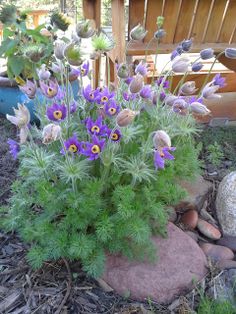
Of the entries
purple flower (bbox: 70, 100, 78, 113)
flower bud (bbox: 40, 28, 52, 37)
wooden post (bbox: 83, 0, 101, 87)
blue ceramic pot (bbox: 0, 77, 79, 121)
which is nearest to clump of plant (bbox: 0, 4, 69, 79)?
flower bud (bbox: 40, 28, 52, 37)

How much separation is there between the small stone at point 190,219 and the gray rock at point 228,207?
0.14 meters

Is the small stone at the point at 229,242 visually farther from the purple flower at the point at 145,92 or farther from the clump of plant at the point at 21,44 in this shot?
the clump of plant at the point at 21,44

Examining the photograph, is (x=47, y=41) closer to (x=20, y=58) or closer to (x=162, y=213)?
(x=20, y=58)

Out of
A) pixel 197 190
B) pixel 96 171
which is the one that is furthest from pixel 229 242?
pixel 96 171

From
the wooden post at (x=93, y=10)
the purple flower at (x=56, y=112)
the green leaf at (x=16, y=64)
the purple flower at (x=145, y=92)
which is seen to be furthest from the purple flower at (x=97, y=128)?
the wooden post at (x=93, y=10)

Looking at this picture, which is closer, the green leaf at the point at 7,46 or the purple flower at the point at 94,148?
the purple flower at the point at 94,148

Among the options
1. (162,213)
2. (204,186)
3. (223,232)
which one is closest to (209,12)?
(204,186)

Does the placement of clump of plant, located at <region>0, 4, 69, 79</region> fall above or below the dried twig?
above

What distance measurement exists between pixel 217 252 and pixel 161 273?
339 mm

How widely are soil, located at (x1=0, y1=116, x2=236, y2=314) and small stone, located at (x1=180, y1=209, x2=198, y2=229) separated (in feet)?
1.12

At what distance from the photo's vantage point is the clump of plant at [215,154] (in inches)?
109

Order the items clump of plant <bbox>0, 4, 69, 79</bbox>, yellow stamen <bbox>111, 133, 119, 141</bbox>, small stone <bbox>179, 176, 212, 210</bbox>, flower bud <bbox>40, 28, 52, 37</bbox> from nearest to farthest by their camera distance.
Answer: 1. yellow stamen <bbox>111, 133, 119, 141</bbox>
2. small stone <bbox>179, 176, 212, 210</bbox>
3. clump of plant <bbox>0, 4, 69, 79</bbox>
4. flower bud <bbox>40, 28, 52, 37</bbox>

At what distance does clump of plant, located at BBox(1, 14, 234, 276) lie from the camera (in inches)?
61.6

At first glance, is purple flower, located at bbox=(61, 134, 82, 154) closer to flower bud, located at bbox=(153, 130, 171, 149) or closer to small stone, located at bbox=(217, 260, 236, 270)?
flower bud, located at bbox=(153, 130, 171, 149)
